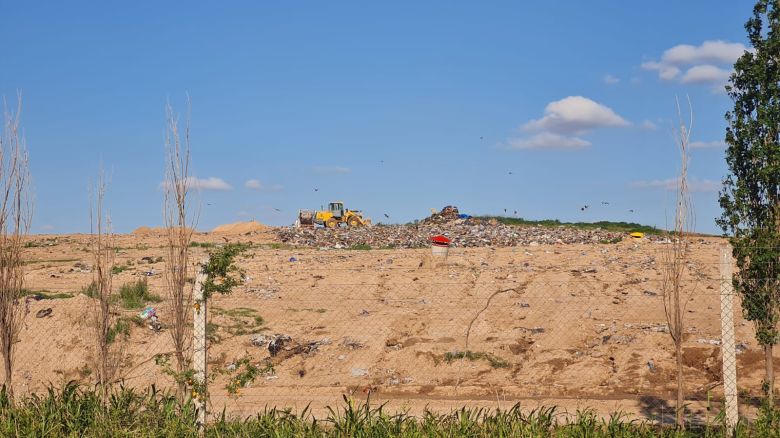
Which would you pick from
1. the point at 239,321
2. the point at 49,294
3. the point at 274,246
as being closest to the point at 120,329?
the point at 239,321

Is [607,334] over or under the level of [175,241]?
under

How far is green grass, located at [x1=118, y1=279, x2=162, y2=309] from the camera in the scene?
15094 mm

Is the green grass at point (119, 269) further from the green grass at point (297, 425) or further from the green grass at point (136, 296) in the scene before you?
the green grass at point (297, 425)

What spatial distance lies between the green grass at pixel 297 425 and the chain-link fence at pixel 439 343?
5.01 ft

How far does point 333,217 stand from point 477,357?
26.8m

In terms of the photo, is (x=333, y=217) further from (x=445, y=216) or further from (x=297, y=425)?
(x=297, y=425)

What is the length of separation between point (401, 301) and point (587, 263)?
236 inches

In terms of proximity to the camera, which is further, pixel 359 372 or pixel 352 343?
pixel 352 343

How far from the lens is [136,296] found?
1545cm

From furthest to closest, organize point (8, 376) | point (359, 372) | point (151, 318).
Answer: point (151, 318) < point (359, 372) < point (8, 376)

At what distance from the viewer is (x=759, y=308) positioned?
8.42 meters

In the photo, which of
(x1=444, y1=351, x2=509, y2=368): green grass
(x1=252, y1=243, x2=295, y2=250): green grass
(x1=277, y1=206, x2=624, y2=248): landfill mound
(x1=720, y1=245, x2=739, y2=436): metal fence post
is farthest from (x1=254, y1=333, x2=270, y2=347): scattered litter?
(x1=277, y1=206, x2=624, y2=248): landfill mound

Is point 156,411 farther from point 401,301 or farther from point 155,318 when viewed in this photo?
point 401,301

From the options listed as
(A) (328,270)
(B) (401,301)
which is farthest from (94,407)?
(A) (328,270)
